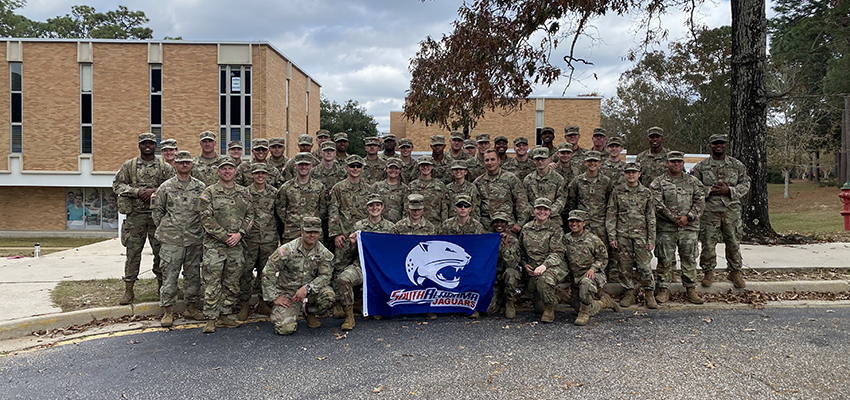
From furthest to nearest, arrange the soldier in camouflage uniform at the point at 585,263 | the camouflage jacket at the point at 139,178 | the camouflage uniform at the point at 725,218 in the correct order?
the camouflage uniform at the point at 725,218 < the camouflage jacket at the point at 139,178 < the soldier in camouflage uniform at the point at 585,263

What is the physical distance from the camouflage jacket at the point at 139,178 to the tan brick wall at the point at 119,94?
2321 centimetres

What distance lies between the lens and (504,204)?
7.59m

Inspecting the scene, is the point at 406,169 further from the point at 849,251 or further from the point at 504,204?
the point at 849,251

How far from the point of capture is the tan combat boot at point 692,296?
23.5 feet

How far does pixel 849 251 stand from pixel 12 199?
3541cm

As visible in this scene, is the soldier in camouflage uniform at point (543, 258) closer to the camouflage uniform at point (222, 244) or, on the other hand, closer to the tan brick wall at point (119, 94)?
the camouflage uniform at point (222, 244)

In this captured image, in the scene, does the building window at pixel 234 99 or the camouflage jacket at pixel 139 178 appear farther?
the building window at pixel 234 99

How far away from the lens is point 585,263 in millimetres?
6621

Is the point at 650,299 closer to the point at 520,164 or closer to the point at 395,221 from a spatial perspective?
the point at 520,164

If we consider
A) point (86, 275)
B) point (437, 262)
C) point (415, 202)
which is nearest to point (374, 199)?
point (415, 202)

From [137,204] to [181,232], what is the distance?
1.01 m

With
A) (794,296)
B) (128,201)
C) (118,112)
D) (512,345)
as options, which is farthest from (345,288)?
(118,112)

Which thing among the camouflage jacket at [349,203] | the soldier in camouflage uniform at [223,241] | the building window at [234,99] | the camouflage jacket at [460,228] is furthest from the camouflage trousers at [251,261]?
the building window at [234,99]

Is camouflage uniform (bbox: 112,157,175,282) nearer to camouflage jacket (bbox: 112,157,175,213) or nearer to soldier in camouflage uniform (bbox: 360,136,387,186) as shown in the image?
camouflage jacket (bbox: 112,157,175,213)
